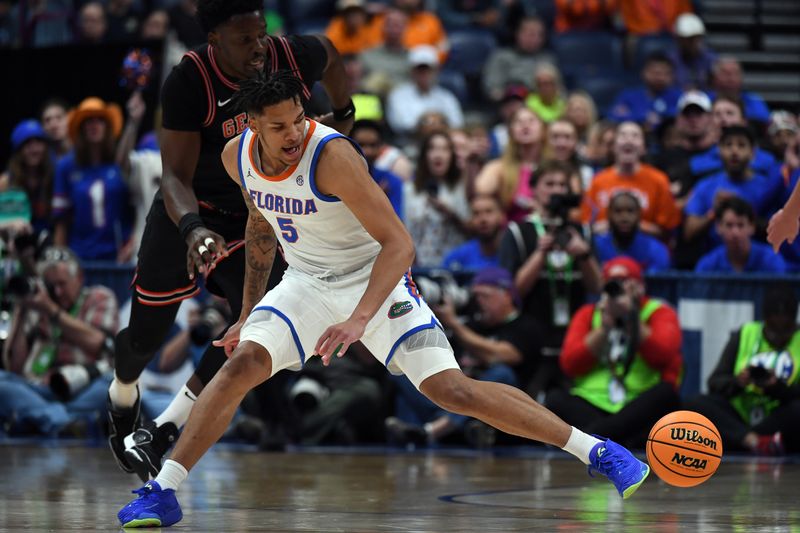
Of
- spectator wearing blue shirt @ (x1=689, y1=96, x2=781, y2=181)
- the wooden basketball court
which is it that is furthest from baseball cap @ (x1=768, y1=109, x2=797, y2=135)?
the wooden basketball court

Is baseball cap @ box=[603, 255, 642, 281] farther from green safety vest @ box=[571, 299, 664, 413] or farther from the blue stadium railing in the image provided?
the blue stadium railing

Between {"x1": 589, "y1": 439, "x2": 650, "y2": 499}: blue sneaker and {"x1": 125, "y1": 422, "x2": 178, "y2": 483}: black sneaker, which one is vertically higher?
{"x1": 589, "y1": 439, "x2": 650, "y2": 499}: blue sneaker

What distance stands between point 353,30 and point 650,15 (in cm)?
337

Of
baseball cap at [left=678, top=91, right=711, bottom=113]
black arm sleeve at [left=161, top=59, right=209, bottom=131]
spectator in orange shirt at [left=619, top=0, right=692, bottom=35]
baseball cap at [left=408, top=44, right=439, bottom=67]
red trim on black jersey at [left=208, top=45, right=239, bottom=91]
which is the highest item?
spectator in orange shirt at [left=619, top=0, right=692, bottom=35]

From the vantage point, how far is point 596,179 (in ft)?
39.3

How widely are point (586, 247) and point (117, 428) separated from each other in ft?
13.8

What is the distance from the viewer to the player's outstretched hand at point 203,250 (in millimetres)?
6281

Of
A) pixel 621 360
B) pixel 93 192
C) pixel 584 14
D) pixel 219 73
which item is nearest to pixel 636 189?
pixel 621 360

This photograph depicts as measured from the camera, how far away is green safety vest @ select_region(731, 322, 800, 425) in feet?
32.9

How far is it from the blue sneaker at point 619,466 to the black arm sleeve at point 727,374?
400cm

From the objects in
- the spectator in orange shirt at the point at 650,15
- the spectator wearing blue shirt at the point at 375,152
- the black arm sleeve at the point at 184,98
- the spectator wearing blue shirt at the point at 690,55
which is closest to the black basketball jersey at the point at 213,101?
the black arm sleeve at the point at 184,98

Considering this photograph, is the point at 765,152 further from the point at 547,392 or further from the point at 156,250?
the point at 156,250

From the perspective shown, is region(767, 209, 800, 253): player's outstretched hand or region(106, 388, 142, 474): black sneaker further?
Answer: region(106, 388, 142, 474): black sneaker

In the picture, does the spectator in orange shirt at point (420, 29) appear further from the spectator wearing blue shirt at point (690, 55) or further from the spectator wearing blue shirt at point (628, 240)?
the spectator wearing blue shirt at point (628, 240)
